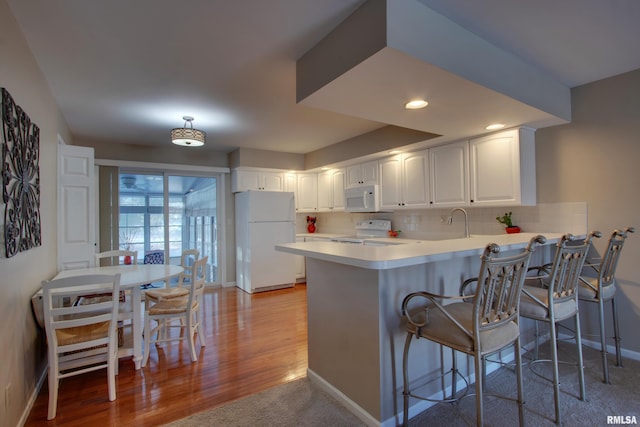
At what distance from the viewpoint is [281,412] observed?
6.61 feet

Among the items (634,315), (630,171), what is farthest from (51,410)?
(630,171)

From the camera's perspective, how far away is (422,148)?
3.96 meters

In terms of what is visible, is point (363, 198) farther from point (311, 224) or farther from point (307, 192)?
point (311, 224)

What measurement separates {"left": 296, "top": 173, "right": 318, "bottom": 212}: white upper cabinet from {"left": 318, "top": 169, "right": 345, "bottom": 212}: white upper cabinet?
122mm

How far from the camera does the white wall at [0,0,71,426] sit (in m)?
1.73

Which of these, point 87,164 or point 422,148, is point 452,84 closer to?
point 422,148

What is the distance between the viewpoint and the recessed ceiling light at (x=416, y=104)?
2.38m

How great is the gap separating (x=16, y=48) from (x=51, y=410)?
2.27 m

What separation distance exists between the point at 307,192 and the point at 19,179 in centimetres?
445

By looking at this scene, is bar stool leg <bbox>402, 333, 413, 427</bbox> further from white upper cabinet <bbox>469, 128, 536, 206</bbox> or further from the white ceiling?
white upper cabinet <bbox>469, 128, 536, 206</bbox>

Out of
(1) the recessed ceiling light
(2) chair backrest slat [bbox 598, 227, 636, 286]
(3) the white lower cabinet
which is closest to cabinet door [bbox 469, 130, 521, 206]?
(2) chair backrest slat [bbox 598, 227, 636, 286]

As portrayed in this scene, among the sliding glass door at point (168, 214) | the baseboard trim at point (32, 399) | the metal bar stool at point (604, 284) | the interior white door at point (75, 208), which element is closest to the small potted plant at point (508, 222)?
the metal bar stool at point (604, 284)

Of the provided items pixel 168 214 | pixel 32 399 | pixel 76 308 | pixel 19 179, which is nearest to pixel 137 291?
pixel 76 308

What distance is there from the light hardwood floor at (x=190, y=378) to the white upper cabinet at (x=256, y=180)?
8.06ft
